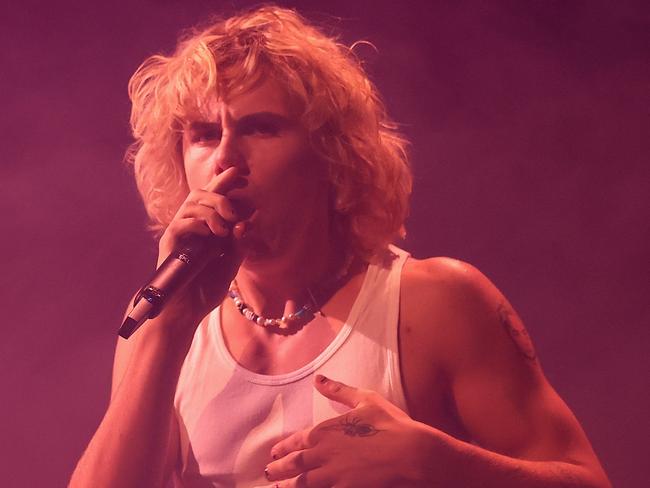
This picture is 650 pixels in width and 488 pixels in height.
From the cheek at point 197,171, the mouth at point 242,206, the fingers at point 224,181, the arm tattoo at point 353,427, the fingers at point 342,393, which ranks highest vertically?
the cheek at point 197,171

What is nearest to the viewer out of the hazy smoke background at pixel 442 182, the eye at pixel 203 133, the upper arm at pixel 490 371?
the upper arm at pixel 490 371

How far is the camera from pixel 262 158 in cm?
128

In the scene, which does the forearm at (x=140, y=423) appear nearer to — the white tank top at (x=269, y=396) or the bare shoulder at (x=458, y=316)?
the white tank top at (x=269, y=396)

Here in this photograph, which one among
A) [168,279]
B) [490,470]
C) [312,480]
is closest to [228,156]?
[168,279]

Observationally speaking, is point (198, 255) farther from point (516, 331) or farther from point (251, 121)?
point (516, 331)

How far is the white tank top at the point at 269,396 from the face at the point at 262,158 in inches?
7.4

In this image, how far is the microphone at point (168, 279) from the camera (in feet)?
3.25

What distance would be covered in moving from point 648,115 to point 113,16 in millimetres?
1192

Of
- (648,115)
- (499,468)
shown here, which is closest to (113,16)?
(648,115)

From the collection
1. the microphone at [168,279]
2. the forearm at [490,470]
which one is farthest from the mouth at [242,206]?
the forearm at [490,470]

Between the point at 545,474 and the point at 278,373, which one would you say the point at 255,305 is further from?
the point at 545,474

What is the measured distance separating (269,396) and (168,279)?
1.21ft

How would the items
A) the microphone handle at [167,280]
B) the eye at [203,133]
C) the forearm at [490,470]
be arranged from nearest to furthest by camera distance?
the microphone handle at [167,280]
the forearm at [490,470]
the eye at [203,133]

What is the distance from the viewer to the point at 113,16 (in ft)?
5.87
